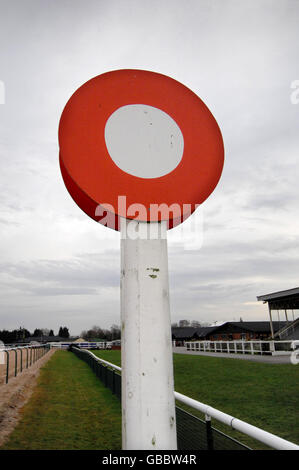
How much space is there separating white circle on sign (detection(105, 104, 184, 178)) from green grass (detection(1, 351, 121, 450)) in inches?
158

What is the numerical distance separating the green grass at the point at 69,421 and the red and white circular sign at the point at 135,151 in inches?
151

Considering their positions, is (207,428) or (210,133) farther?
(207,428)

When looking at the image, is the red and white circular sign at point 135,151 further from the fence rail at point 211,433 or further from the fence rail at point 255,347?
the fence rail at point 255,347

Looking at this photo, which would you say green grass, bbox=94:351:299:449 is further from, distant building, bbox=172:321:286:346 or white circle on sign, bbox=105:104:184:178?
distant building, bbox=172:321:286:346

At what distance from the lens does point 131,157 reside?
6.41ft

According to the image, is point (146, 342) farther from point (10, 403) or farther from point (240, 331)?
point (240, 331)

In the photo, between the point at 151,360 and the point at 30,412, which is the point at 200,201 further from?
the point at 30,412

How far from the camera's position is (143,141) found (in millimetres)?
1992

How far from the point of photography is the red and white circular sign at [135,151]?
190 centimetres

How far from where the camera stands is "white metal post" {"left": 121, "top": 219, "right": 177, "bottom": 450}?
65.7 inches

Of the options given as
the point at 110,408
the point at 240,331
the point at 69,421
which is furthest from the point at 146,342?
the point at 240,331

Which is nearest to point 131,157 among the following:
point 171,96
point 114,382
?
point 171,96

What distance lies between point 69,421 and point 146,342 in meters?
5.05
